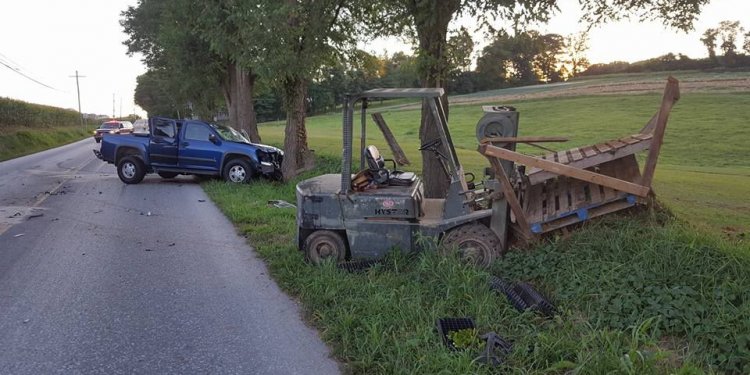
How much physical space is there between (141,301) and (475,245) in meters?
3.52

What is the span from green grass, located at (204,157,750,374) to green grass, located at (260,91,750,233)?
8.06 ft

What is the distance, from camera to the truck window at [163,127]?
51.8 ft

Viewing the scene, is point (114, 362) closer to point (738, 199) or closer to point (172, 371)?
point (172, 371)

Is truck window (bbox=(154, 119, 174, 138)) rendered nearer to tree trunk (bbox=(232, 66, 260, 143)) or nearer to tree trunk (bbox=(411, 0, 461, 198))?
tree trunk (bbox=(232, 66, 260, 143))

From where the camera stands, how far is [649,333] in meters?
4.18

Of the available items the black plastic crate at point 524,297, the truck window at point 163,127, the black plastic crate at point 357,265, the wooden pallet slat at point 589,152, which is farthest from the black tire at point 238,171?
the black plastic crate at point 524,297

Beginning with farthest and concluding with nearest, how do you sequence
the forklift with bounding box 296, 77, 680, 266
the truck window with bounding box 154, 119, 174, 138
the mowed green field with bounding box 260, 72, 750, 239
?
the truck window with bounding box 154, 119, 174, 138 < the mowed green field with bounding box 260, 72, 750, 239 < the forklift with bounding box 296, 77, 680, 266

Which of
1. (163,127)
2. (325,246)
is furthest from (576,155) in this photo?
(163,127)

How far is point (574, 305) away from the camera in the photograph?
4.70 metres

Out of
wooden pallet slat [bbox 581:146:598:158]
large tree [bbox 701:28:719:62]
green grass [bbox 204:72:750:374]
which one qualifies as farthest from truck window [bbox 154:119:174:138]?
large tree [bbox 701:28:719:62]

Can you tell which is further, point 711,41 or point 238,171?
point 711,41

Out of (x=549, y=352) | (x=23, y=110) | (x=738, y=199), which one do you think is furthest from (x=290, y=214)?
(x=23, y=110)

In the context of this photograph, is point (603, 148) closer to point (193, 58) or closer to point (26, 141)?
point (193, 58)

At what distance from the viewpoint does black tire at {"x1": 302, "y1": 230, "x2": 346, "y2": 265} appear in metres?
6.37
